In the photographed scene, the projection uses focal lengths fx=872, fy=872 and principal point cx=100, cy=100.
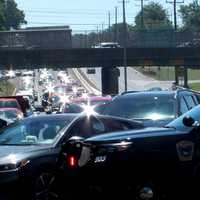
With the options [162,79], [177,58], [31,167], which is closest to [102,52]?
[177,58]

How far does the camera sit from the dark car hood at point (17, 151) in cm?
1320

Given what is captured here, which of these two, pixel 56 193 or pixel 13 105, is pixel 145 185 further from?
pixel 13 105

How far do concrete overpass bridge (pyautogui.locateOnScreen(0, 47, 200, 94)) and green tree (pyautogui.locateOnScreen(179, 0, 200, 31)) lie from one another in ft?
259

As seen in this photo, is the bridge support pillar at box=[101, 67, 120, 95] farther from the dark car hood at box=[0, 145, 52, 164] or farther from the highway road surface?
the dark car hood at box=[0, 145, 52, 164]

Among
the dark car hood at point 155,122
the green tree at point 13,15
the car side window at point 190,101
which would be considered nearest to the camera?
the dark car hood at point 155,122

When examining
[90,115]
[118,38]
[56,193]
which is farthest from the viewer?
[118,38]

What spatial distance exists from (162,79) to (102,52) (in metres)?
48.9

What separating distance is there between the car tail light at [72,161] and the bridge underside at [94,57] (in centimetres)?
6541

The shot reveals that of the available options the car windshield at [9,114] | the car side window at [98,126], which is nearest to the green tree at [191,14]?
the car windshield at [9,114]

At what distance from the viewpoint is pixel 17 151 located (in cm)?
1348

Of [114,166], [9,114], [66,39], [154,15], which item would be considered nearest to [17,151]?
[114,166]

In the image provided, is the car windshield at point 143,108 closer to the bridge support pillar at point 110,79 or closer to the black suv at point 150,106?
the black suv at point 150,106

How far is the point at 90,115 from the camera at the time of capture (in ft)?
48.6

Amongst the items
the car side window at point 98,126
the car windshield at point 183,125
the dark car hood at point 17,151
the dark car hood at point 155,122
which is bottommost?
the dark car hood at point 155,122
